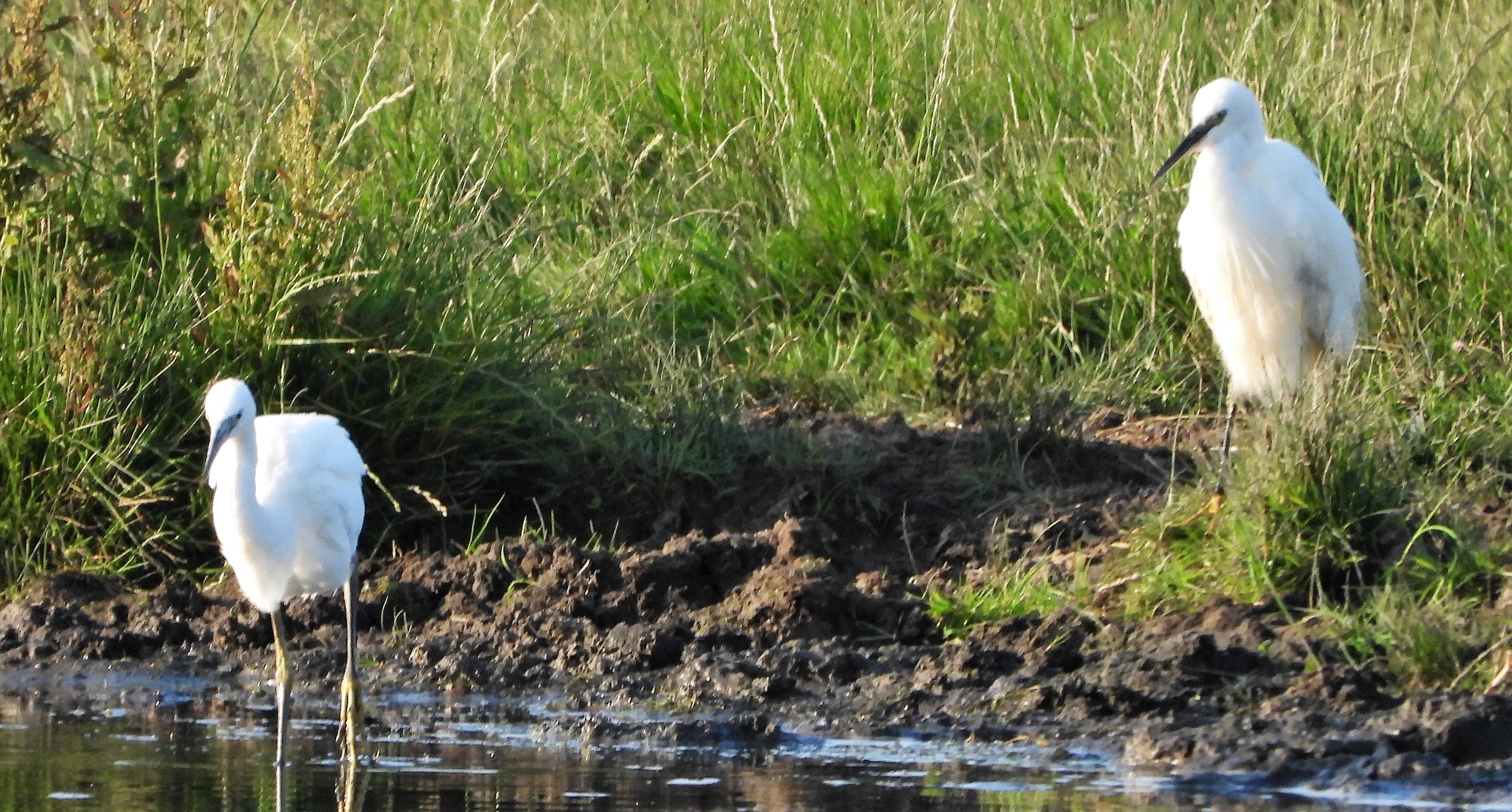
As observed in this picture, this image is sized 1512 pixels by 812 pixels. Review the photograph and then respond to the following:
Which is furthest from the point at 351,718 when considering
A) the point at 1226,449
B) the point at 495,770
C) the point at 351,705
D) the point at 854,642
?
the point at 1226,449

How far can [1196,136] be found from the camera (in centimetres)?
650

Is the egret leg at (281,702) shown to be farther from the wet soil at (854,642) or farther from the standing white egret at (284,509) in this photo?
the wet soil at (854,642)

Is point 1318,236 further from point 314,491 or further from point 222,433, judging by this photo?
point 222,433

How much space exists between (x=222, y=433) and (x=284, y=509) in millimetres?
350

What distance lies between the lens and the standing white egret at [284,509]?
15.5 feet

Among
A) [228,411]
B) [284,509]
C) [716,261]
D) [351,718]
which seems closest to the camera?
[228,411]

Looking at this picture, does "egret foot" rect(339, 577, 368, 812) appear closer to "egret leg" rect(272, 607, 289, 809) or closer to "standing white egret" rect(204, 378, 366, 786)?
"standing white egret" rect(204, 378, 366, 786)

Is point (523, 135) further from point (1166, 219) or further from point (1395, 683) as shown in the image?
point (1395, 683)

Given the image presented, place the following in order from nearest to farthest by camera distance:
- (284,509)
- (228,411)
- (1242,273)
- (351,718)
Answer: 1. (228,411)
2. (351,718)
3. (284,509)
4. (1242,273)

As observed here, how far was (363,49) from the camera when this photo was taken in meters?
9.12

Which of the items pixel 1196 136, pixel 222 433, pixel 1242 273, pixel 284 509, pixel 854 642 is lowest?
pixel 854 642

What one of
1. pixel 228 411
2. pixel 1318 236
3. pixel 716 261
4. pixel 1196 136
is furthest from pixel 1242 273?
pixel 228 411

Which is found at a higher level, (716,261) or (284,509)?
(716,261)

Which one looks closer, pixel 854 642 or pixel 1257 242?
pixel 854 642
